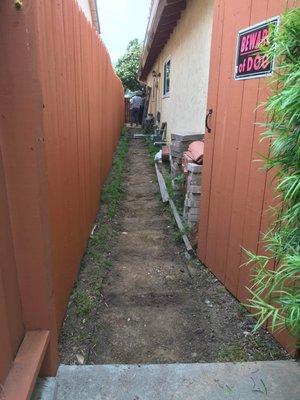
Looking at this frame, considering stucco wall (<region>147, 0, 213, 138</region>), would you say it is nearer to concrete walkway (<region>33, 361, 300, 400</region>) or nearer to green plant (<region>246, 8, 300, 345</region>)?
green plant (<region>246, 8, 300, 345</region>)

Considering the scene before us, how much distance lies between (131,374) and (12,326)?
0.76 m

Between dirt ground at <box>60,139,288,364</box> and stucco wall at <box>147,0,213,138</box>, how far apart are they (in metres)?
2.48

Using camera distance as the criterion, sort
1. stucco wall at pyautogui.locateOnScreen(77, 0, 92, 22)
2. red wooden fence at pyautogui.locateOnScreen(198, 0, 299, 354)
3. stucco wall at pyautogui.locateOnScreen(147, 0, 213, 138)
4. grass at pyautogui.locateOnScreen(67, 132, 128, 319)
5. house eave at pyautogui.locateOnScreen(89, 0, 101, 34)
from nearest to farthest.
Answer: red wooden fence at pyautogui.locateOnScreen(198, 0, 299, 354) → grass at pyautogui.locateOnScreen(67, 132, 128, 319) → stucco wall at pyautogui.locateOnScreen(147, 0, 213, 138) → stucco wall at pyautogui.locateOnScreen(77, 0, 92, 22) → house eave at pyautogui.locateOnScreen(89, 0, 101, 34)

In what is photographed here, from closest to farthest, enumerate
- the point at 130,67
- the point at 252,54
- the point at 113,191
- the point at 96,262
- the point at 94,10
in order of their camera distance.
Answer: the point at 252,54 < the point at 96,262 < the point at 113,191 < the point at 94,10 < the point at 130,67

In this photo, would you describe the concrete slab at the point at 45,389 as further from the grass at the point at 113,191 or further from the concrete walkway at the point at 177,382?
the grass at the point at 113,191

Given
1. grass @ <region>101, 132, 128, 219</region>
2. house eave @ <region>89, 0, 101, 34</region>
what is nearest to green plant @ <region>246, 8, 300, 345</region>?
grass @ <region>101, 132, 128, 219</region>

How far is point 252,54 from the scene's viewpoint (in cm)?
238

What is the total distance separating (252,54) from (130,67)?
95.6ft

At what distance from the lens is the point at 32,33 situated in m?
1.56

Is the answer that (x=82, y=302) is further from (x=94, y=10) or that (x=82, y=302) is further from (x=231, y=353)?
(x=94, y=10)

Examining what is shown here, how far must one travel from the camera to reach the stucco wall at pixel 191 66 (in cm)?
517

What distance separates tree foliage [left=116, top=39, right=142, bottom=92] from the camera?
29422mm

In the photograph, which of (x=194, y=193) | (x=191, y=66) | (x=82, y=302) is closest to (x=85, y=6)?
(x=191, y=66)

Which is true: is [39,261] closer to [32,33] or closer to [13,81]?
[13,81]
